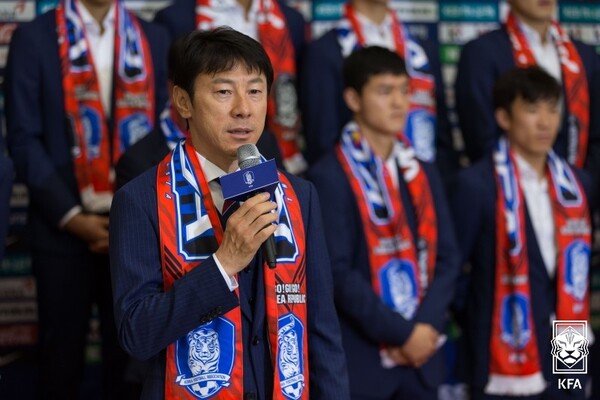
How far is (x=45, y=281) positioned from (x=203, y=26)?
3.94 feet

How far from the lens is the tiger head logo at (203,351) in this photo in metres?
1.98

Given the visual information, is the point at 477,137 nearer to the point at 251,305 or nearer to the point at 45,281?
the point at 45,281

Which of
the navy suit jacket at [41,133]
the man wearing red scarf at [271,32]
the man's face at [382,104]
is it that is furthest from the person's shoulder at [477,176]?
the navy suit jacket at [41,133]

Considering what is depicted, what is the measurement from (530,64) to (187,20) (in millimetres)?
1449

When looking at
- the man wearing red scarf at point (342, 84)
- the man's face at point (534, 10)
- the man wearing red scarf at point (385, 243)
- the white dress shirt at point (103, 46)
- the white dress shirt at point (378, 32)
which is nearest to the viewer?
the man wearing red scarf at point (385, 243)

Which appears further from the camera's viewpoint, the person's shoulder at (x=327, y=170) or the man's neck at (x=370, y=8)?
the man's neck at (x=370, y=8)

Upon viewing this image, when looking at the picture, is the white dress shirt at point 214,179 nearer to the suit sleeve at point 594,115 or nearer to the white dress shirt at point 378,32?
the white dress shirt at point 378,32

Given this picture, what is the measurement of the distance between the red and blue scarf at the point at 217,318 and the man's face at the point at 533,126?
1859 millimetres

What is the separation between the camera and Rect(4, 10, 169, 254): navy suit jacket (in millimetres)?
3414

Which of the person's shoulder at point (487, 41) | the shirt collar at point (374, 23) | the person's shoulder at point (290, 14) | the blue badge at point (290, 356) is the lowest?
the blue badge at point (290, 356)

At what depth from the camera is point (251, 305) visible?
Result: 6.72 feet

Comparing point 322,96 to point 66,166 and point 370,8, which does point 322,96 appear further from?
point 66,166

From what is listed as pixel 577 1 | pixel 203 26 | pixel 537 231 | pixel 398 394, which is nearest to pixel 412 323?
pixel 398 394

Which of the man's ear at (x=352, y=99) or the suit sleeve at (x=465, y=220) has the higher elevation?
the man's ear at (x=352, y=99)
